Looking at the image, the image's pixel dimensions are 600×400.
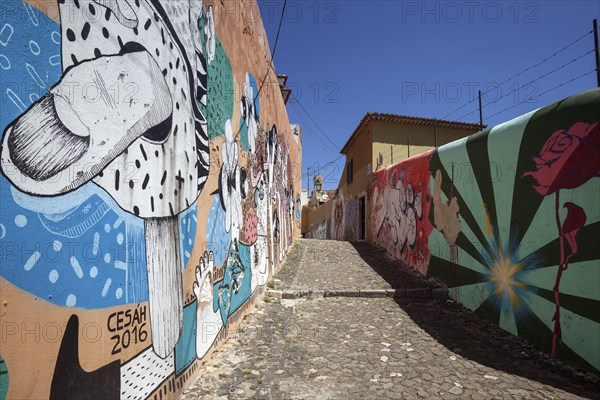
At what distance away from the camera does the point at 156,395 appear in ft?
7.41

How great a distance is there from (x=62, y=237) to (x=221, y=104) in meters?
2.60

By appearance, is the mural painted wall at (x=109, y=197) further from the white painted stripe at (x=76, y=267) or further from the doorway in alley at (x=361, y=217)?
the doorway in alley at (x=361, y=217)

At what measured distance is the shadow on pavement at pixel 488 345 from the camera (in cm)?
324

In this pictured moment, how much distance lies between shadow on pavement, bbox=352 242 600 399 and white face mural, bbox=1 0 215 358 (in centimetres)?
338

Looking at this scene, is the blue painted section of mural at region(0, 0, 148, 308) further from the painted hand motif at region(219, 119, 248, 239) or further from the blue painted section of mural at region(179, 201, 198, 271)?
the painted hand motif at region(219, 119, 248, 239)

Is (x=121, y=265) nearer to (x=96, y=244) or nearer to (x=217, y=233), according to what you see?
(x=96, y=244)

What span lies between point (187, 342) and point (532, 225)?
4.05m

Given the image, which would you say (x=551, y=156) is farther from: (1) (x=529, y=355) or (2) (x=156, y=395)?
(2) (x=156, y=395)

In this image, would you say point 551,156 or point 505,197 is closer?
point 551,156

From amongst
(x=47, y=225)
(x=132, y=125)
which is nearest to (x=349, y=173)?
(x=132, y=125)

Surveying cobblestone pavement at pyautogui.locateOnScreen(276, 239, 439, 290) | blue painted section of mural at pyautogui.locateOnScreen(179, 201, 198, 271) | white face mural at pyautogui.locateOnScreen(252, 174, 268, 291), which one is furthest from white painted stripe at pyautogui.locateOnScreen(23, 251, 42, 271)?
cobblestone pavement at pyautogui.locateOnScreen(276, 239, 439, 290)

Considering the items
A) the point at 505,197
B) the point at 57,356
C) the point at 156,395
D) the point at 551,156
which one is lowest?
the point at 156,395

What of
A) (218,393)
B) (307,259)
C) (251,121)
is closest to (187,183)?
(218,393)

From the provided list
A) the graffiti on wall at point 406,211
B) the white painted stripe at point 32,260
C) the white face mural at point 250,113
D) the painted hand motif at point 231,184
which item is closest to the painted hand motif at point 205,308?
the painted hand motif at point 231,184
